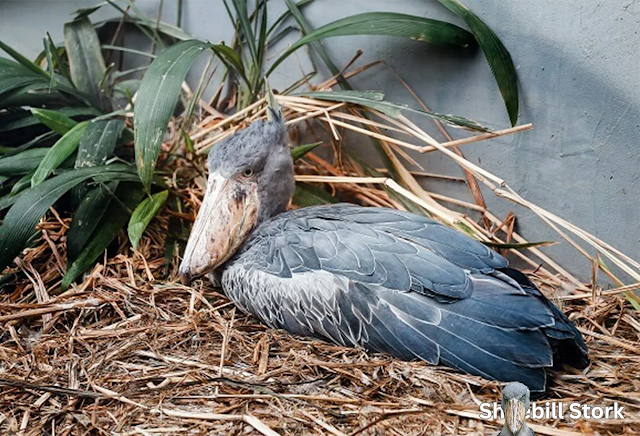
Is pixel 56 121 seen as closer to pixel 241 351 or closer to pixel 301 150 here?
pixel 301 150

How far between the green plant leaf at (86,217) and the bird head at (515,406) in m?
1.60

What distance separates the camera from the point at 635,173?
226cm

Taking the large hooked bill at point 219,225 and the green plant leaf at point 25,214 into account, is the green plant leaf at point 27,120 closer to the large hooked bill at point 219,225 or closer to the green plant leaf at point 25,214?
the green plant leaf at point 25,214

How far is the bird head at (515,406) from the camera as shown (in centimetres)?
141

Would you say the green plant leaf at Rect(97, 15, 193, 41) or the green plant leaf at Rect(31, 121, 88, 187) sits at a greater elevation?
the green plant leaf at Rect(97, 15, 193, 41)

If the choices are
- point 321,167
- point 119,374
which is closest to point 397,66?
point 321,167

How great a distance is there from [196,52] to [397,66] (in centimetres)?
79

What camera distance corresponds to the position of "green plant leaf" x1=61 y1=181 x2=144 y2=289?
240 centimetres

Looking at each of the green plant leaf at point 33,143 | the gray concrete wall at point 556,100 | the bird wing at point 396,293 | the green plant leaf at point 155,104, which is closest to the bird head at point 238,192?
the bird wing at point 396,293

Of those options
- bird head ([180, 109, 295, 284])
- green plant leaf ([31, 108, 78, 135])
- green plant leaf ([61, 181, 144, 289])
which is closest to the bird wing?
bird head ([180, 109, 295, 284])

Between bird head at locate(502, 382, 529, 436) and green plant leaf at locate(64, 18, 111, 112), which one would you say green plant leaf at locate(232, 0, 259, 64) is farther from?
bird head at locate(502, 382, 529, 436)

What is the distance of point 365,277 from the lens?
1931mm

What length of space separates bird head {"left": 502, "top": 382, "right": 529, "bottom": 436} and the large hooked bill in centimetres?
111

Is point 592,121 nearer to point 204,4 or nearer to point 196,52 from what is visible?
point 196,52
